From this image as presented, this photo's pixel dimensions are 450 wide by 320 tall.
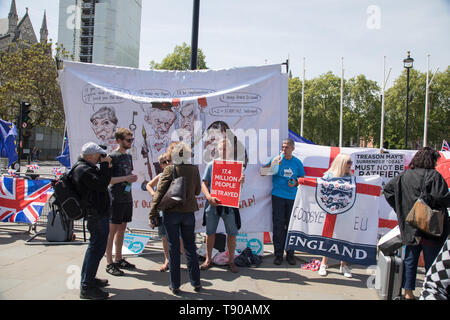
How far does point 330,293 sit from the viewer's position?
4.20m

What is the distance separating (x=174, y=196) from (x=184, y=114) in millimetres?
2188

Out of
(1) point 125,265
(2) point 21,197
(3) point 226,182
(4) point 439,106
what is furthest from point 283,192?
(4) point 439,106

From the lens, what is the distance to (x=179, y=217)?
3977 millimetres

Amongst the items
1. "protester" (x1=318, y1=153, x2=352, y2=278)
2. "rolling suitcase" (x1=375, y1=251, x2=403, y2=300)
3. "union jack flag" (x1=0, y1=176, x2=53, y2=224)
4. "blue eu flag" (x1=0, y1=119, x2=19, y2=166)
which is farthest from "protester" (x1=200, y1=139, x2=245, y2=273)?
"blue eu flag" (x1=0, y1=119, x2=19, y2=166)

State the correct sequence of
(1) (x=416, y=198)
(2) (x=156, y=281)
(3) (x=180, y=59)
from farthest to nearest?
(3) (x=180, y=59), (2) (x=156, y=281), (1) (x=416, y=198)

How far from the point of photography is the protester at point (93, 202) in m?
3.75

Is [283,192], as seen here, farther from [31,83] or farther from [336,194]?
[31,83]

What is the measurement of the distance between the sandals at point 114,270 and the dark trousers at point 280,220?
2.39 m

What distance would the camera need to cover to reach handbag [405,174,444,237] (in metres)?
3.47

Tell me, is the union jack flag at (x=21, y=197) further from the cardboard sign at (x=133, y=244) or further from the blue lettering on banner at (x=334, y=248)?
the blue lettering on banner at (x=334, y=248)

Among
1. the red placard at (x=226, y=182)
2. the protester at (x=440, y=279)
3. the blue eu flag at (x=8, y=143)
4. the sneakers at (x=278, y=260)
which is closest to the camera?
the protester at (x=440, y=279)

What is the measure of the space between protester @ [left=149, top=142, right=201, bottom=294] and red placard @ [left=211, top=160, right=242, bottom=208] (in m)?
0.72

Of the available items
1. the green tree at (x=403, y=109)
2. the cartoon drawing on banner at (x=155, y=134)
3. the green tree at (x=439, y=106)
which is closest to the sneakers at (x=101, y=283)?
the cartoon drawing on banner at (x=155, y=134)

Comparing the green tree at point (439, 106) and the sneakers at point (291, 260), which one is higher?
the green tree at point (439, 106)
